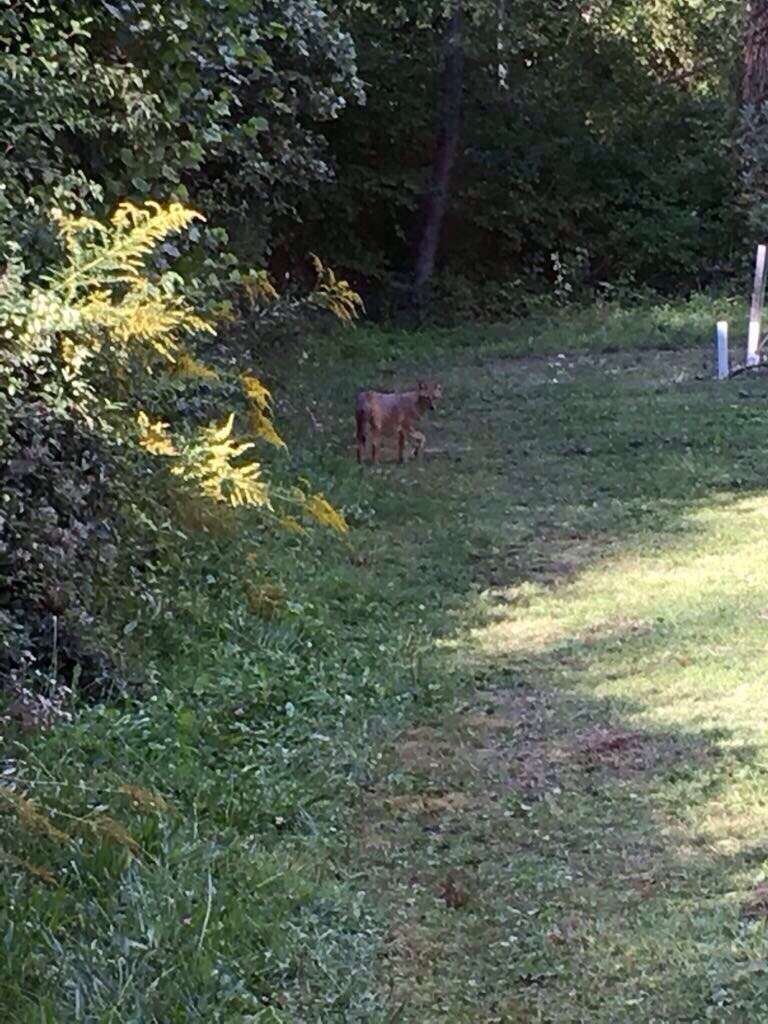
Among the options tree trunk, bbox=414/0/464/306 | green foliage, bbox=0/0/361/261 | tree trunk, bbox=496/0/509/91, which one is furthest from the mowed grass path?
tree trunk, bbox=414/0/464/306

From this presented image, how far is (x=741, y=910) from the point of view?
358 centimetres

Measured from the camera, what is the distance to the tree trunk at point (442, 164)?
67.6 ft

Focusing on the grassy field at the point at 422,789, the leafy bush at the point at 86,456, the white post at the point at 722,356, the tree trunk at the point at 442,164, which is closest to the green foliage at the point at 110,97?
the leafy bush at the point at 86,456

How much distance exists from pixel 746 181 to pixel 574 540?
13232 mm

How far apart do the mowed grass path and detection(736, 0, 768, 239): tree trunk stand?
427 inches

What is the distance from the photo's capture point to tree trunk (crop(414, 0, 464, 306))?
2059cm

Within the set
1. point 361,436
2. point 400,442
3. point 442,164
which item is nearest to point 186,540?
point 361,436

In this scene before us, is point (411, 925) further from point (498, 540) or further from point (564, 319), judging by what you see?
point (564, 319)

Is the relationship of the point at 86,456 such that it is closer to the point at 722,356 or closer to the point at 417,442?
the point at 417,442

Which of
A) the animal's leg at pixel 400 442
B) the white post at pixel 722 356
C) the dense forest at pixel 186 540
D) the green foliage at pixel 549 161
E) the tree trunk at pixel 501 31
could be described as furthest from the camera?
the green foliage at pixel 549 161

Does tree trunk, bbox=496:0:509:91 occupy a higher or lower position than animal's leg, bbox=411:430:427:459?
higher

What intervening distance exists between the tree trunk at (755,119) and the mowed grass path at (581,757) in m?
10.8

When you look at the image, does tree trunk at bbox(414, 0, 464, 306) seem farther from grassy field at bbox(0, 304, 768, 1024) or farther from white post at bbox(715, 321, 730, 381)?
grassy field at bbox(0, 304, 768, 1024)

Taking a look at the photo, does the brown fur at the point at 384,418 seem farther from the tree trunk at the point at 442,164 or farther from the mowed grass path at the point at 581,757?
the tree trunk at the point at 442,164
